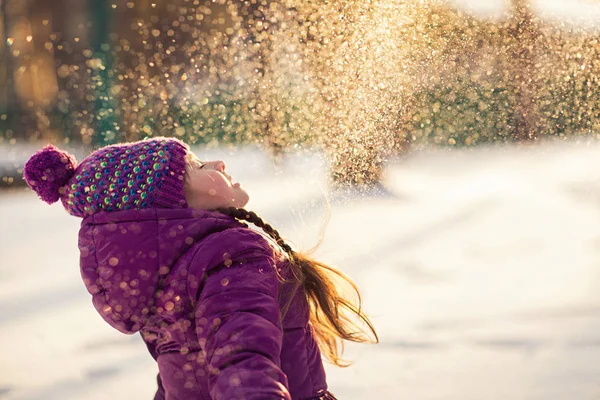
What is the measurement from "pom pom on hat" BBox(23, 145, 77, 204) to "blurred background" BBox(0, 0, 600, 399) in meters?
0.33

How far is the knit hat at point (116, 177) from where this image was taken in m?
0.80

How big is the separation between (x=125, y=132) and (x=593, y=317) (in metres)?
1.86

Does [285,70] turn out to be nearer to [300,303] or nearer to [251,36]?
[251,36]

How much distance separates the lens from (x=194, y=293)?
734mm

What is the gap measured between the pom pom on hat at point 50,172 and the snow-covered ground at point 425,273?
0.31 metres

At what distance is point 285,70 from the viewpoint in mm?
2615

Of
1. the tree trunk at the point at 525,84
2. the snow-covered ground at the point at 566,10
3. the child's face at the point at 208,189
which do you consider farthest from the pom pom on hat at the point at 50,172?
the tree trunk at the point at 525,84

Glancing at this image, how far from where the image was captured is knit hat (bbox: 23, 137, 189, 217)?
0.80m

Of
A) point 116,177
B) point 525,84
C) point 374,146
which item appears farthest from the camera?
point 525,84

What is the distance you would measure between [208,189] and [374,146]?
2.01m

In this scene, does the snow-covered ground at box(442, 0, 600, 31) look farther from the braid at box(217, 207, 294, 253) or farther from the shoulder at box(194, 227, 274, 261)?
the shoulder at box(194, 227, 274, 261)

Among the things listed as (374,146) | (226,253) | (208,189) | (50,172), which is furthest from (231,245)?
(374,146)

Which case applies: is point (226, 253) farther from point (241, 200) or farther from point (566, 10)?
point (566, 10)

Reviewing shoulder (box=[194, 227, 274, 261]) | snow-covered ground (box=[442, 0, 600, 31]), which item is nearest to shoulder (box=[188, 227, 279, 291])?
shoulder (box=[194, 227, 274, 261])
